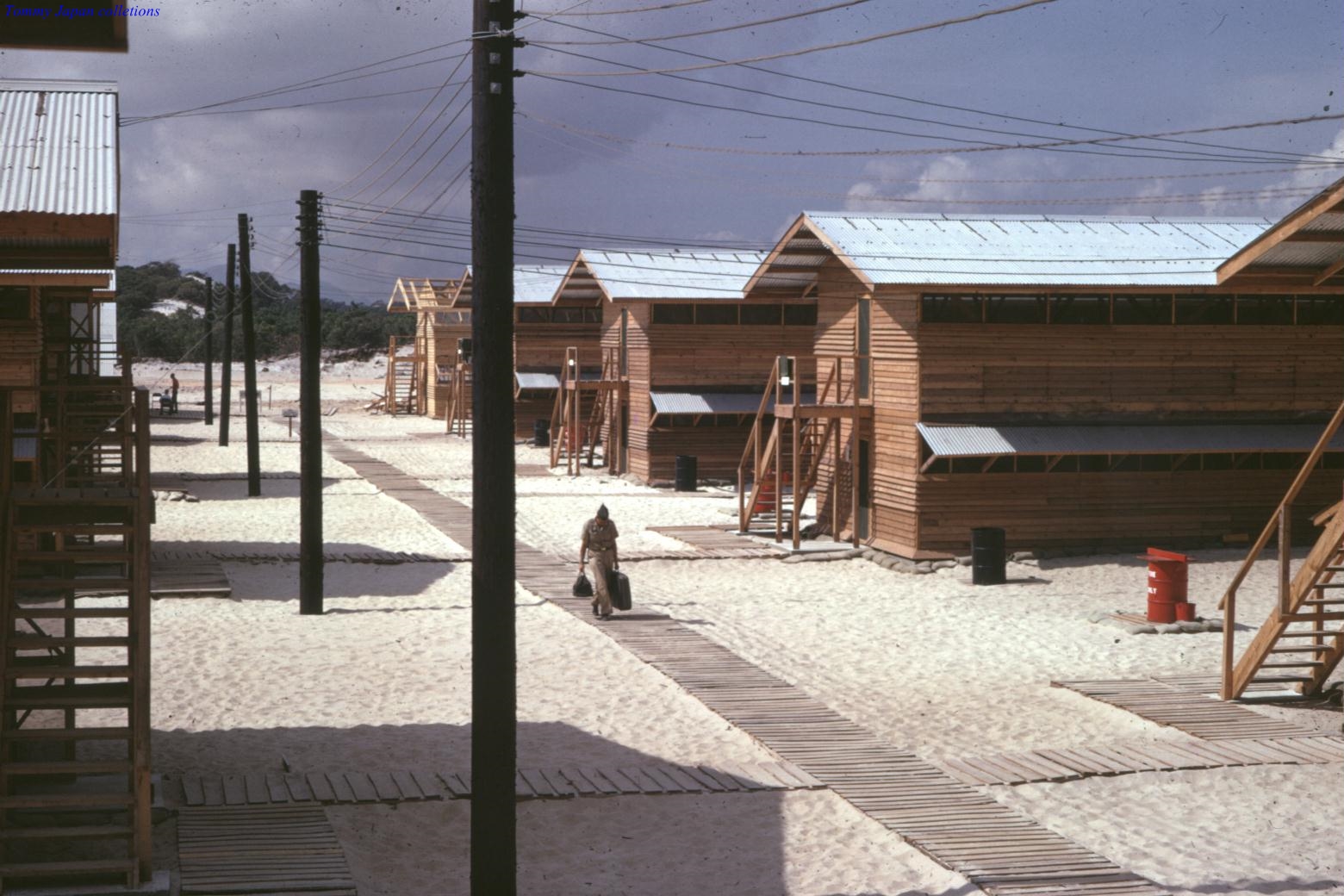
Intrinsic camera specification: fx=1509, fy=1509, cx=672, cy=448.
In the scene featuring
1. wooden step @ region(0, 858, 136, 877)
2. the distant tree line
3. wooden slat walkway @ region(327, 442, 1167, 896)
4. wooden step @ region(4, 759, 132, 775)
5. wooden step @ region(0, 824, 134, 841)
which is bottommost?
wooden slat walkway @ region(327, 442, 1167, 896)

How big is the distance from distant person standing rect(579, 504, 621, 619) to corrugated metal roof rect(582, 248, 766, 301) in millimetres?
19096

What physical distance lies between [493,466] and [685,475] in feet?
100

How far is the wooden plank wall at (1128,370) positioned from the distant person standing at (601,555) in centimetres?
766

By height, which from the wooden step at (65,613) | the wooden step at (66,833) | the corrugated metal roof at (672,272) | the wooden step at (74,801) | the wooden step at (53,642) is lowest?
the wooden step at (66,833)

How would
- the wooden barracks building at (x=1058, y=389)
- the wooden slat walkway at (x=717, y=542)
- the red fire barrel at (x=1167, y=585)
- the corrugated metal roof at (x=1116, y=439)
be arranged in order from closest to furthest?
the red fire barrel at (x=1167, y=585), the corrugated metal roof at (x=1116, y=439), the wooden barracks building at (x=1058, y=389), the wooden slat walkway at (x=717, y=542)

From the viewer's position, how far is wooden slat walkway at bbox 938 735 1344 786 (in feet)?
43.3

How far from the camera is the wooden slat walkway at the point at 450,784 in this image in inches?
471

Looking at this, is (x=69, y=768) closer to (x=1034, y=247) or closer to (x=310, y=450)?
(x=310, y=450)

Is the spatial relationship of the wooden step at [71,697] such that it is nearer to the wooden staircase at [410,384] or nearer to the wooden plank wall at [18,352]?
the wooden plank wall at [18,352]

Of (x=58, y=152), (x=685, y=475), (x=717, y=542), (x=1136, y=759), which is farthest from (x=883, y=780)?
(x=685, y=475)

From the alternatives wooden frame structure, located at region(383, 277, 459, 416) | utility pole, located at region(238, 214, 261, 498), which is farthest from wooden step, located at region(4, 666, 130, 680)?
wooden frame structure, located at region(383, 277, 459, 416)

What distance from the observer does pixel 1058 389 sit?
2673cm

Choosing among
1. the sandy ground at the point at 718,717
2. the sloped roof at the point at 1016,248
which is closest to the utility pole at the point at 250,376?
the sandy ground at the point at 718,717

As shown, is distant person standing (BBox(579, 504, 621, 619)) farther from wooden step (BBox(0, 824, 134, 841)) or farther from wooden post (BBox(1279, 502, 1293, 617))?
wooden step (BBox(0, 824, 134, 841))
